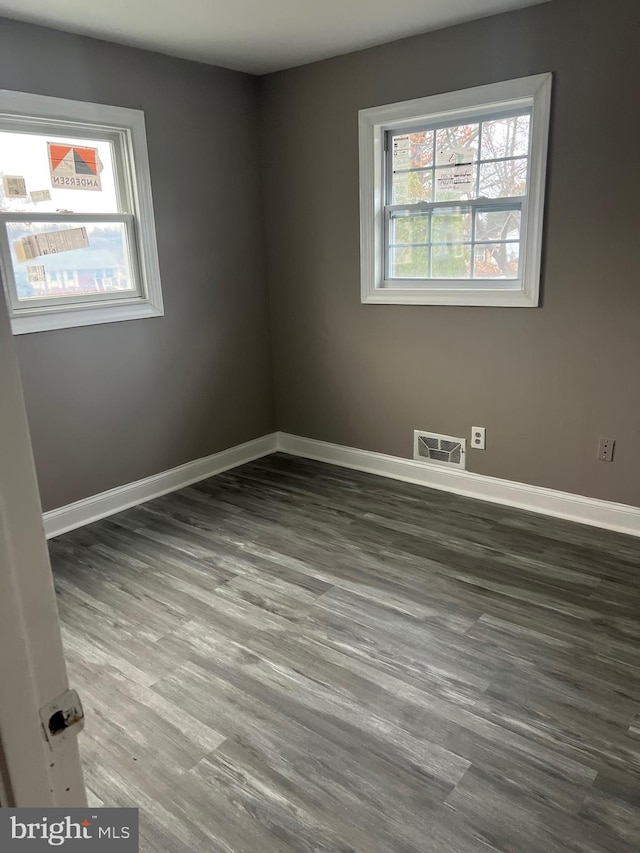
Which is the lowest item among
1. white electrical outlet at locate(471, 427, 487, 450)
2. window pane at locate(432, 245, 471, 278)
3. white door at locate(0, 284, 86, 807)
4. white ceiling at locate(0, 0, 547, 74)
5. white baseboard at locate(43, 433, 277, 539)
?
white baseboard at locate(43, 433, 277, 539)

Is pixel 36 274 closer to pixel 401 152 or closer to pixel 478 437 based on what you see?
pixel 401 152

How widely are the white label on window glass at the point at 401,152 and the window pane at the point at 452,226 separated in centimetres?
36

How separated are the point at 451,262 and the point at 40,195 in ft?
7.27

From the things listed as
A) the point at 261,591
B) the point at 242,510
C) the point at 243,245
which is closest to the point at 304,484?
the point at 242,510

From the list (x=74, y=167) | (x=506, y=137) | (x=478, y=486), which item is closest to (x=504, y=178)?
(x=506, y=137)

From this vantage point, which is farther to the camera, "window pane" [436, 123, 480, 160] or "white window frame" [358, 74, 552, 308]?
"window pane" [436, 123, 480, 160]

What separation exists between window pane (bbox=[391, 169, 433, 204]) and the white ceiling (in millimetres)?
700

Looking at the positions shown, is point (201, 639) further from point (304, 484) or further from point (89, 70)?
point (89, 70)

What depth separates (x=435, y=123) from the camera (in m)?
3.47

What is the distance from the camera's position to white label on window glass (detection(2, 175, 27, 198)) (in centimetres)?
305

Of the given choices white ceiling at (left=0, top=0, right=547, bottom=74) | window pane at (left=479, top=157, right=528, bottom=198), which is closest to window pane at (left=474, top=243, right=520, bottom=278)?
window pane at (left=479, top=157, right=528, bottom=198)

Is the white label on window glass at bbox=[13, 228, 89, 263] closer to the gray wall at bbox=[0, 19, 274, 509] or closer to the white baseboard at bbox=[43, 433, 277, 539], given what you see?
the gray wall at bbox=[0, 19, 274, 509]

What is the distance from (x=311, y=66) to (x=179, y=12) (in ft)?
3.68

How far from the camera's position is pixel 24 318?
10.3ft
